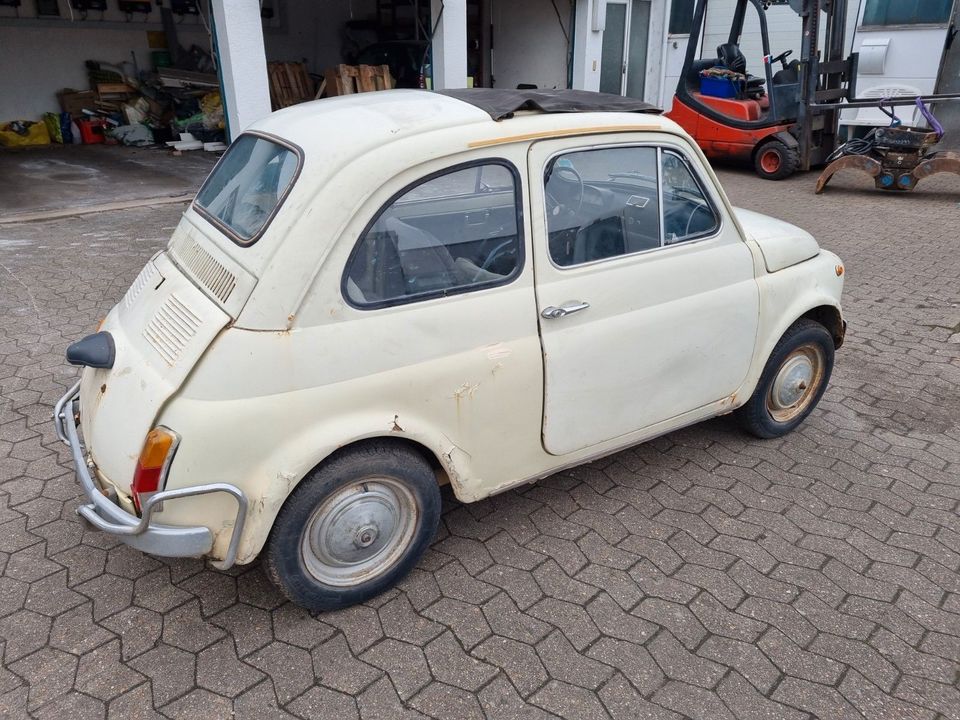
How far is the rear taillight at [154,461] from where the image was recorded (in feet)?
7.42

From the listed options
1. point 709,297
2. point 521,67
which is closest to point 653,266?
point 709,297

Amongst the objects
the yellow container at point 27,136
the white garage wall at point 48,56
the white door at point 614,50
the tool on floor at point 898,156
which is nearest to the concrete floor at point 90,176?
the yellow container at point 27,136

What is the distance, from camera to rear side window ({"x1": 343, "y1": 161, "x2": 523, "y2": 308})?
251 cm

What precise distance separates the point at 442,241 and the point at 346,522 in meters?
1.15

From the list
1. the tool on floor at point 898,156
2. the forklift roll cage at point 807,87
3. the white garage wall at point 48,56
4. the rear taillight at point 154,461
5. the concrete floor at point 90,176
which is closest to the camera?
the rear taillight at point 154,461

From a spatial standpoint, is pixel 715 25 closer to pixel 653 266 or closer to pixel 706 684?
pixel 653 266

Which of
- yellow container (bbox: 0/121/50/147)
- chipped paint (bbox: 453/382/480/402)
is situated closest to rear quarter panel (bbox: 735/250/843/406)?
chipped paint (bbox: 453/382/480/402)

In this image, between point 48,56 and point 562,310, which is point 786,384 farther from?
point 48,56

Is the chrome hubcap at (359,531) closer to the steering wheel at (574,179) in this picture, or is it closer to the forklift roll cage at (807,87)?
the steering wheel at (574,179)

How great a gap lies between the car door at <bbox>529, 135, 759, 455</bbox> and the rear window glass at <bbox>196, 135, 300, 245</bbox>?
3.23 feet

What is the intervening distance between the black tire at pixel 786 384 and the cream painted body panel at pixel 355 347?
0.89m

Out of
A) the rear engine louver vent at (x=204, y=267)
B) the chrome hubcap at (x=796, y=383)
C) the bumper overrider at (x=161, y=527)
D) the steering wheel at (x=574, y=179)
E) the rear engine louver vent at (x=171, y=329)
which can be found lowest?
the chrome hubcap at (x=796, y=383)

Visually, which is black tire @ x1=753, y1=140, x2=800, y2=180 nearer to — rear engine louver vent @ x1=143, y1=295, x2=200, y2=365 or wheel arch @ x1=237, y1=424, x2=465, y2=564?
wheel arch @ x1=237, y1=424, x2=465, y2=564

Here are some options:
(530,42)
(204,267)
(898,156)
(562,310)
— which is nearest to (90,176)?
(530,42)
